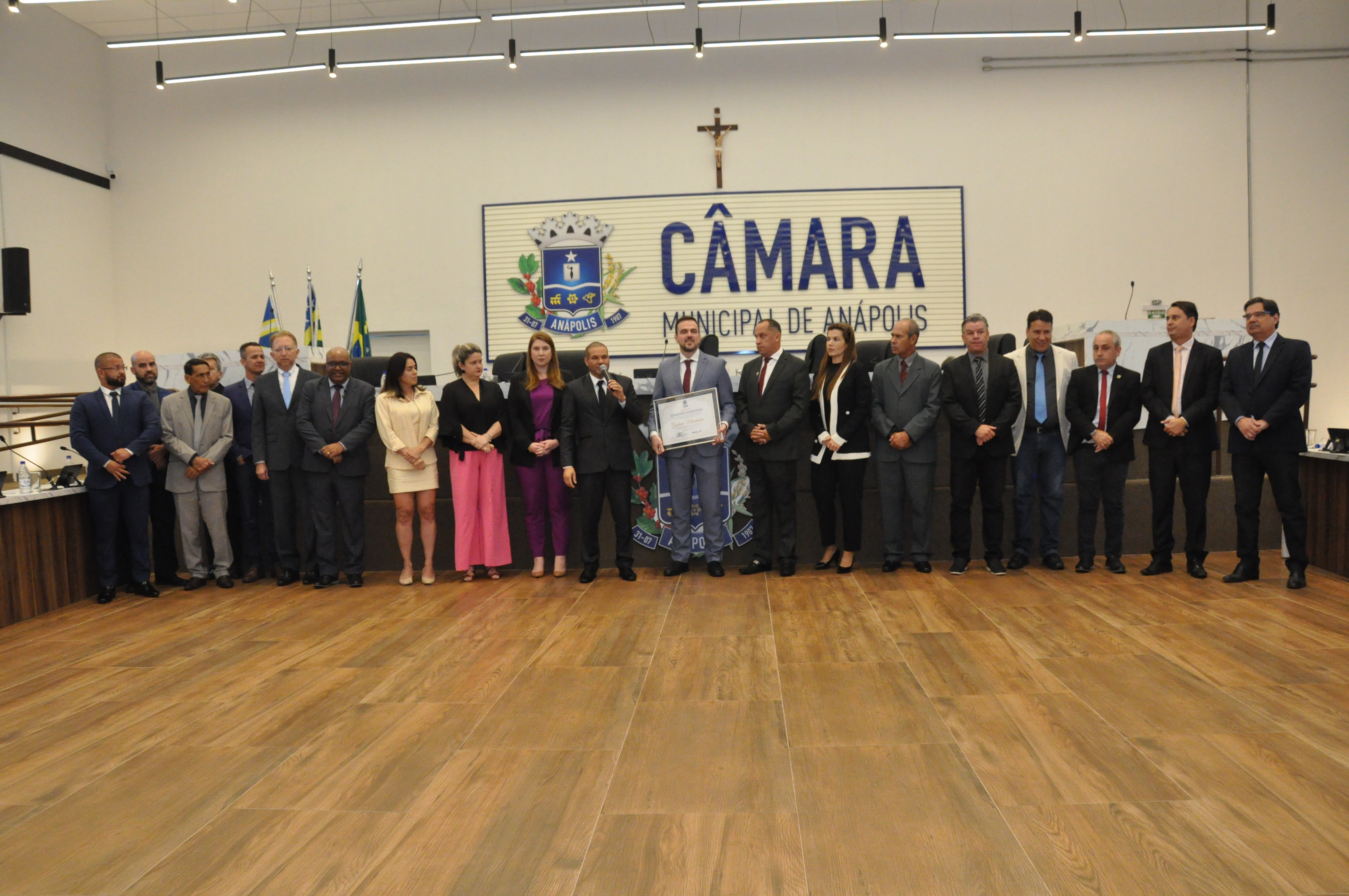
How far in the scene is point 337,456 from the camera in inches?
215

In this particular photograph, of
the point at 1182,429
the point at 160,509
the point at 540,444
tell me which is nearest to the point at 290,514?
the point at 160,509

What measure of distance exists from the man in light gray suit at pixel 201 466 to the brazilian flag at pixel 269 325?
10.3 feet

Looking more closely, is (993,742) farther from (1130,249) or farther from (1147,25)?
(1147,25)

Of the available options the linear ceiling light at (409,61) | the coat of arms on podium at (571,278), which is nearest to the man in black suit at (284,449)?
the linear ceiling light at (409,61)

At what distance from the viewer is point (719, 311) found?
364 inches

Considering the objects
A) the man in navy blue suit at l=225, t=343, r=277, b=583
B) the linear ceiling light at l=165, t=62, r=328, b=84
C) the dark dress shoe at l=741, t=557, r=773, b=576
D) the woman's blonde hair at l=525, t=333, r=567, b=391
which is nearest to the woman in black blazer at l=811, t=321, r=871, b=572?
the dark dress shoe at l=741, t=557, r=773, b=576

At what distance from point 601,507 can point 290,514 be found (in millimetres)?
1958

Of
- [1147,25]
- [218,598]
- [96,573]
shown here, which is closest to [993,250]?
[1147,25]

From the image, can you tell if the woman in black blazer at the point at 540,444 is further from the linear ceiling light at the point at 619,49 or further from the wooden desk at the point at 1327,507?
the wooden desk at the point at 1327,507

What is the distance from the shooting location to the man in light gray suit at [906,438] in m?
5.37

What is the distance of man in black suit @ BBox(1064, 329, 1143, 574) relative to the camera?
5293 mm

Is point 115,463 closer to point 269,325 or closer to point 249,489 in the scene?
point 249,489

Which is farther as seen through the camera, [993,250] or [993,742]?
[993,250]

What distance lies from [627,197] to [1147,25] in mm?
5392
